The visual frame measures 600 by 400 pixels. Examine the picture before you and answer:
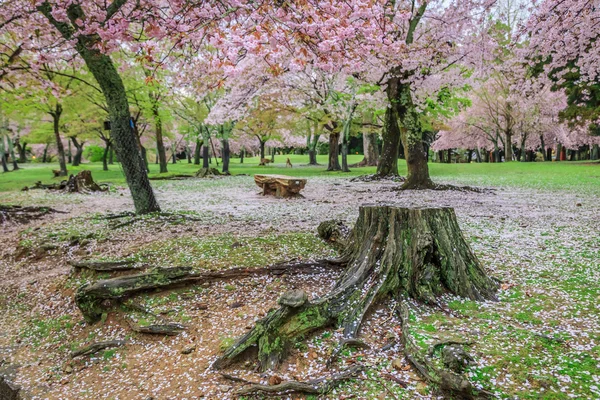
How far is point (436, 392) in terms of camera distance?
97.3 inches

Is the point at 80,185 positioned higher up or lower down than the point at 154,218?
higher up

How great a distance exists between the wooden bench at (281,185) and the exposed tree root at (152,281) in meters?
7.72

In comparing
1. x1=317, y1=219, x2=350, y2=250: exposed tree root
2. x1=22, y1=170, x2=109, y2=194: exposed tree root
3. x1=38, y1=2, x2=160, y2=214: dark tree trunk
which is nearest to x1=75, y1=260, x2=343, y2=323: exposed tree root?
x1=317, y1=219, x2=350, y2=250: exposed tree root

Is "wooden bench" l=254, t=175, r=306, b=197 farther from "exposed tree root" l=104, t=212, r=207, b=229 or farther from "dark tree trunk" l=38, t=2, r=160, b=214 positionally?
"dark tree trunk" l=38, t=2, r=160, b=214

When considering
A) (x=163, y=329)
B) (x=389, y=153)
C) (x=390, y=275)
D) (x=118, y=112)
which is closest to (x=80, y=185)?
(x=118, y=112)

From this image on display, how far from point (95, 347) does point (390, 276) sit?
3.11 metres

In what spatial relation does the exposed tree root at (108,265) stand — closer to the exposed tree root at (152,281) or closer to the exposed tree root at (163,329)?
the exposed tree root at (152,281)

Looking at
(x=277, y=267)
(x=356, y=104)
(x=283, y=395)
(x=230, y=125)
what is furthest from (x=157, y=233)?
(x=230, y=125)

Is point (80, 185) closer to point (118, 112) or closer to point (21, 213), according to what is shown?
point (21, 213)

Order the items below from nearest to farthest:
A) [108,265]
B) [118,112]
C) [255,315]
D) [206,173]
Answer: [255,315] < [108,265] < [118,112] < [206,173]

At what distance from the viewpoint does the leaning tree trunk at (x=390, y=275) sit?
10.6ft

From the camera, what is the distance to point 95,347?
366cm

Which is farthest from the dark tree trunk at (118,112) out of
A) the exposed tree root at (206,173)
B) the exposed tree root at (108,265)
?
the exposed tree root at (206,173)

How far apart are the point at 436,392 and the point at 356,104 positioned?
21.9 meters
